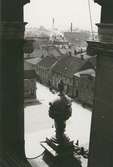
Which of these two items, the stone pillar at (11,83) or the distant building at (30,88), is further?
the distant building at (30,88)

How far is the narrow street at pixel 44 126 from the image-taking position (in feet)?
41.5

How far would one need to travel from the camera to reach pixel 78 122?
54.1ft

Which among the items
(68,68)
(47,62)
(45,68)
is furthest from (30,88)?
(47,62)

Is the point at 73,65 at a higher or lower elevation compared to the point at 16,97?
lower

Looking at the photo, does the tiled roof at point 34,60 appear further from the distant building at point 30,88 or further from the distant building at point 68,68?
the distant building at point 30,88

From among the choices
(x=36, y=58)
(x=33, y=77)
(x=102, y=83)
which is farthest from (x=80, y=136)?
(x=36, y=58)

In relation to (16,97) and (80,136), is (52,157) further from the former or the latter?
(80,136)

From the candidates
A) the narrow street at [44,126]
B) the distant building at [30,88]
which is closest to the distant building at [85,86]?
the narrow street at [44,126]

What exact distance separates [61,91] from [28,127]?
11.1 meters

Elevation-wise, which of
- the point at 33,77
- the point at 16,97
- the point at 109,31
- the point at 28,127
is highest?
the point at 109,31

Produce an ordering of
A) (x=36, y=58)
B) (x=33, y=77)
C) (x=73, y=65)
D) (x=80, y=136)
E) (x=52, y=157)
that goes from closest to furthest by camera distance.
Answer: (x=52, y=157) → (x=80, y=136) → (x=33, y=77) → (x=73, y=65) → (x=36, y=58)

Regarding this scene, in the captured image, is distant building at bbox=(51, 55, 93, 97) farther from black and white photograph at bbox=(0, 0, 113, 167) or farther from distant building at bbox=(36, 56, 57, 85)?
black and white photograph at bbox=(0, 0, 113, 167)

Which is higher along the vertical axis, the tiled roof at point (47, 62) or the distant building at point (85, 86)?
the tiled roof at point (47, 62)

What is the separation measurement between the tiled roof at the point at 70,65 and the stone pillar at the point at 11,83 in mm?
19041
